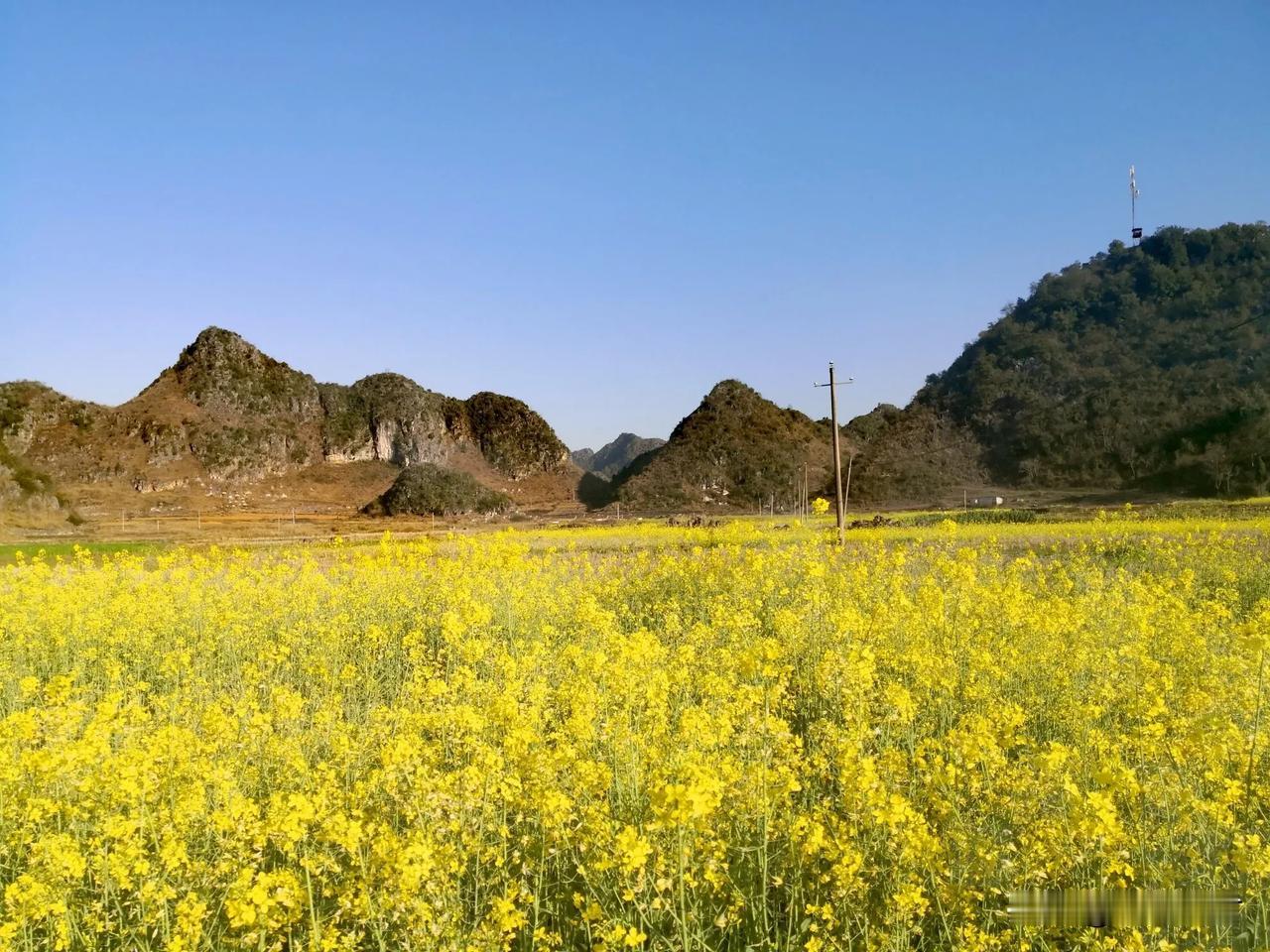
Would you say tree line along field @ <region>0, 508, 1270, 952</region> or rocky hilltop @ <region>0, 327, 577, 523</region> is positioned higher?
rocky hilltop @ <region>0, 327, 577, 523</region>

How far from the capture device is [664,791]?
93.9 inches

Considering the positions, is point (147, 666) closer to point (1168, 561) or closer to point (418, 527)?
point (1168, 561)

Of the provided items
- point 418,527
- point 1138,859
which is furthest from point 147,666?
point 418,527

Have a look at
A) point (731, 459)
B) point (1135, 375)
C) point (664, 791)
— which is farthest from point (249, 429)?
point (664, 791)

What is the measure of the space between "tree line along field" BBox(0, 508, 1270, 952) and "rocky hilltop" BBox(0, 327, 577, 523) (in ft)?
225

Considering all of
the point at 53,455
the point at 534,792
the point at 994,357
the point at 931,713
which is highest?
the point at 994,357

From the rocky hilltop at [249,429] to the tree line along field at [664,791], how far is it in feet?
225

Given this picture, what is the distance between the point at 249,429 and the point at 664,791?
81036 millimetres

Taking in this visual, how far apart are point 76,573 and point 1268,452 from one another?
54206 mm

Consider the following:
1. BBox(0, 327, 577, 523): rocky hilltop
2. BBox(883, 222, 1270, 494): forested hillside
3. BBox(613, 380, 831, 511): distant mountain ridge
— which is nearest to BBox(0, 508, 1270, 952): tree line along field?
BBox(883, 222, 1270, 494): forested hillside

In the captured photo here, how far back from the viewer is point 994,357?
6900cm

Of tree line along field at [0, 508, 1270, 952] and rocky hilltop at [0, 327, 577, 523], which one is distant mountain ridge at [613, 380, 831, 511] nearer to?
rocky hilltop at [0, 327, 577, 523]

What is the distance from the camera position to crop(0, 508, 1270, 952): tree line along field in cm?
270

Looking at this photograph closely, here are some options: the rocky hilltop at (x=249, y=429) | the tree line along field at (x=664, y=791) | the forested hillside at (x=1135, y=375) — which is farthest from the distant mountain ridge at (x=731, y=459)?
the tree line along field at (x=664, y=791)
